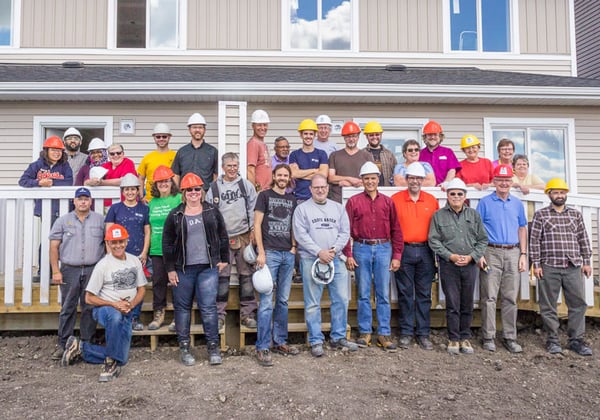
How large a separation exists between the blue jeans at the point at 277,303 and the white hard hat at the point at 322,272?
222 mm

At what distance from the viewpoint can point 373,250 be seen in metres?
4.59

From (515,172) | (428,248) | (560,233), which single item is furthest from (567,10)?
(428,248)

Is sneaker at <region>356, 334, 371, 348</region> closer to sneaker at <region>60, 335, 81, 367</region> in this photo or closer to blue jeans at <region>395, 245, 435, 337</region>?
blue jeans at <region>395, 245, 435, 337</region>

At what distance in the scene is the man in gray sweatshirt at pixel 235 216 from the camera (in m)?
4.59

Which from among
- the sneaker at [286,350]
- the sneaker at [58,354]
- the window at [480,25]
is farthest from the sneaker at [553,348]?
the window at [480,25]

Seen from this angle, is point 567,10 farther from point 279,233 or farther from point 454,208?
point 279,233

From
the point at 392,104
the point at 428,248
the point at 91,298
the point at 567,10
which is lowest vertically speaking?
the point at 91,298

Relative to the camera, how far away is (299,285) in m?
4.94

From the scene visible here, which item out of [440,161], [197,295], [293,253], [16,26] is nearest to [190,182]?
[197,295]

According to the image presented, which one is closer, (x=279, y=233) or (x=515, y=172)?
(x=279, y=233)

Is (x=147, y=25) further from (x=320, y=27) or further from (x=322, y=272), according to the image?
(x=322, y=272)

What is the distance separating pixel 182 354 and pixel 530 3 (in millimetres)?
8530

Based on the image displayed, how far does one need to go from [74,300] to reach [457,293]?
3.61 metres

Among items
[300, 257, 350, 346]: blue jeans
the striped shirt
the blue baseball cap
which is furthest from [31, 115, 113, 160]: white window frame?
the striped shirt
